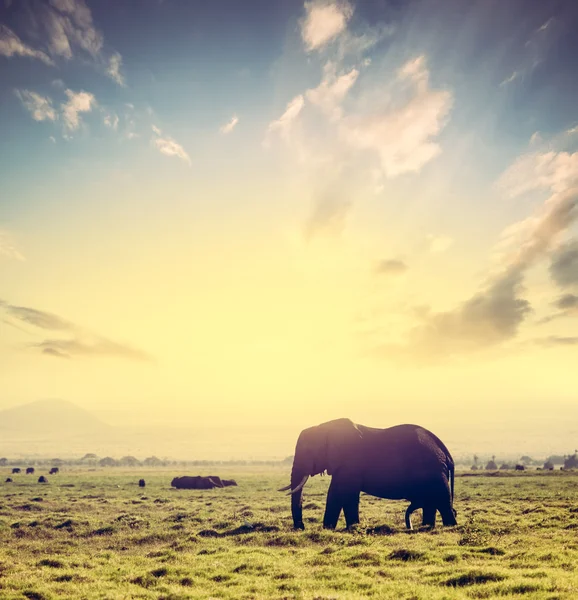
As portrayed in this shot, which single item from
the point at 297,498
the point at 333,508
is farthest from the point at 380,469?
the point at 297,498

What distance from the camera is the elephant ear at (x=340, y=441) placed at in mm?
21328

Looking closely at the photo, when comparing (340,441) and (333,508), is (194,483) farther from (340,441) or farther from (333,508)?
(340,441)

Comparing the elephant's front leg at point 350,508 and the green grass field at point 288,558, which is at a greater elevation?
the elephant's front leg at point 350,508

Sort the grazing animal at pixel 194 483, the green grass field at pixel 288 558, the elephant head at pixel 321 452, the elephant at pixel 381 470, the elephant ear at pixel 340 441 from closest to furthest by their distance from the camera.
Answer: the green grass field at pixel 288 558 < the elephant at pixel 381 470 < the elephant ear at pixel 340 441 < the elephant head at pixel 321 452 < the grazing animal at pixel 194 483

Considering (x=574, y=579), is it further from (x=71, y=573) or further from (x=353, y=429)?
(x=71, y=573)

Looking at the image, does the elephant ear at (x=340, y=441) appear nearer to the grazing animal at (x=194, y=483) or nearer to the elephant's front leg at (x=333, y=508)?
the elephant's front leg at (x=333, y=508)

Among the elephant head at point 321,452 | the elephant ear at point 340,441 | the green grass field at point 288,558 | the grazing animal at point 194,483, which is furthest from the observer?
the grazing animal at point 194,483

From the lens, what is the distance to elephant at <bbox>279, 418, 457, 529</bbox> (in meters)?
20.6

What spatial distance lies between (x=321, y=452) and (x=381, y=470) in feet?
9.55

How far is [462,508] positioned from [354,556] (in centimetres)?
1648

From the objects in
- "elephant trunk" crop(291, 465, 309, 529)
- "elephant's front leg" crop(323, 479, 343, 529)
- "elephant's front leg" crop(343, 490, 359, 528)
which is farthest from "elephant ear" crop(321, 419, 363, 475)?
"elephant trunk" crop(291, 465, 309, 529)

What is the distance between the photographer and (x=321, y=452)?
22.2 m

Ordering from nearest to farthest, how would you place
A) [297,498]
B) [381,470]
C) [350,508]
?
[350,508] < [381,470] < [297,498]

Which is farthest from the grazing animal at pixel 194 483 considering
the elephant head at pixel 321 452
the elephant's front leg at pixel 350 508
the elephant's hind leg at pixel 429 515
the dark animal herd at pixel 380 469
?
the elephant's hind leg at pixel 429 515
